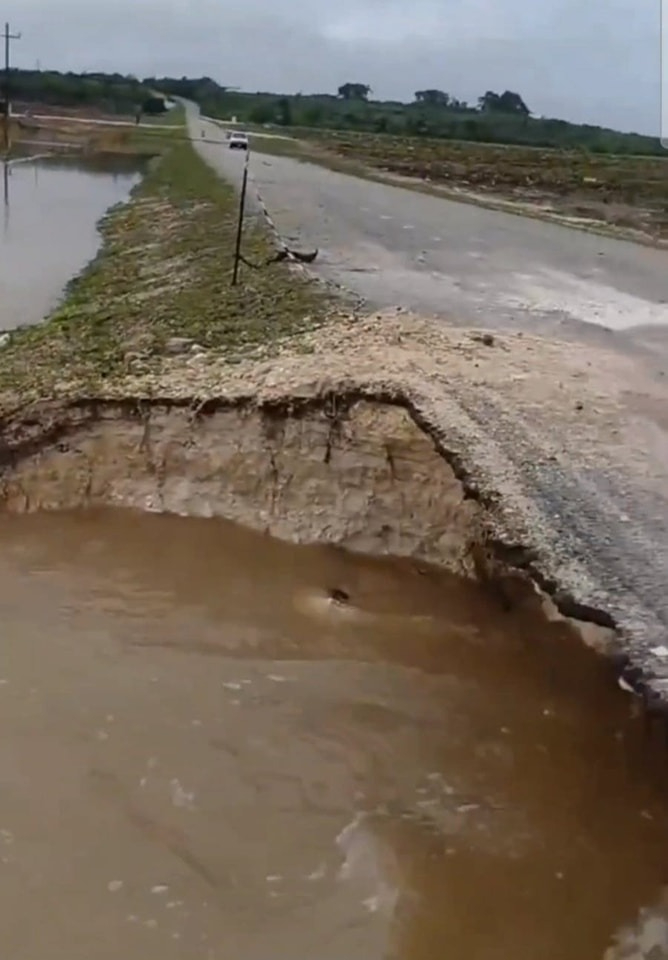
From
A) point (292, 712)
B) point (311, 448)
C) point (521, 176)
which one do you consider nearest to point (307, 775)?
point (292, 712)

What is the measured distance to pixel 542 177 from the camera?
40.3 meters

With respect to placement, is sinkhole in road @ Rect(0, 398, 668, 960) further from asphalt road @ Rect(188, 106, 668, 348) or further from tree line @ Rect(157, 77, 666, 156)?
tree line @ Rect(157, 77, 666, 156)

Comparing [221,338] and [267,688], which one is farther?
[221,338]

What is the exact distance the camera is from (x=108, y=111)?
253 feet

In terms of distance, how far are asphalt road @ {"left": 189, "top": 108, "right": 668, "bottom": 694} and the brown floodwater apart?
0.59m

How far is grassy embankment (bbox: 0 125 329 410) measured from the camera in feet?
32.1

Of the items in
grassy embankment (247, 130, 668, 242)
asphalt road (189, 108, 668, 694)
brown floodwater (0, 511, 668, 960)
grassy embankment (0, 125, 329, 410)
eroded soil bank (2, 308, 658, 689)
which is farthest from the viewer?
grassy embankment (247, 130, 668, 242)

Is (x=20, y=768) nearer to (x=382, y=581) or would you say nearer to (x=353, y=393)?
(x=382, y=581)

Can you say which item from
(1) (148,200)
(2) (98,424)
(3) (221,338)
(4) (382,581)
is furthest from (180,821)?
(1) (148,200)

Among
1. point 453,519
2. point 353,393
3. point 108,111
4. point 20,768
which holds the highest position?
point 108,111

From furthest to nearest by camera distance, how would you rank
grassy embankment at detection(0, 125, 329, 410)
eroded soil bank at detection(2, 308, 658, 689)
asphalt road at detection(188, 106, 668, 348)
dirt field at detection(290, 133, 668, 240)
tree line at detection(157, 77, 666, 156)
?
tree line at detection(157, 77, 666, 156) → dirt field at detection(290, 133, 668, 240) → asphalt road at detection(188, 106, 668, 348) → grassy embankment at detection(0, 125, 329, 410) → eroded soil bank at detection(2, 308, 658, 689)

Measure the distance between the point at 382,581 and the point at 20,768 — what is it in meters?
3.03

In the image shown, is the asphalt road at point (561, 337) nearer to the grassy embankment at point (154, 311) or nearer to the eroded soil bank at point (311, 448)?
the eroded soil bank at point (311, 448)

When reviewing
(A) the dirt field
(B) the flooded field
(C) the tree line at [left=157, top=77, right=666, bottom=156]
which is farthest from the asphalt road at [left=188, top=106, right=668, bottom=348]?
(C) the tree line at [left=157, top=77, right=666, bottom=156]
